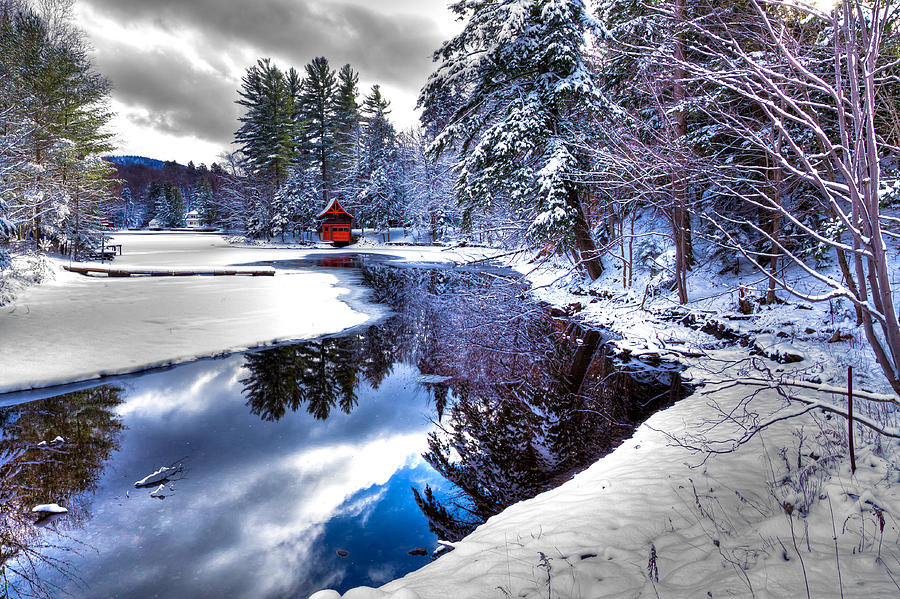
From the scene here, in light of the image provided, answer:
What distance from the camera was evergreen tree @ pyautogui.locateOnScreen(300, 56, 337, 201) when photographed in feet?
158

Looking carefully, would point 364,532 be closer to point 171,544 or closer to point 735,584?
point 171,544

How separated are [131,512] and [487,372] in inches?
244

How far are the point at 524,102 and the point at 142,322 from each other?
1211 cm

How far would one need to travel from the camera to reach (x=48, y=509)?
13.8 ft

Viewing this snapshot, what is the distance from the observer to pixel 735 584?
259cm

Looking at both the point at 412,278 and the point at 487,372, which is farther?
the point at 412,278

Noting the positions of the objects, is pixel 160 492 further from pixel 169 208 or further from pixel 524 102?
pixel 169 208

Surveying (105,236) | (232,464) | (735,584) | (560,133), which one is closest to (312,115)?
(105,236)

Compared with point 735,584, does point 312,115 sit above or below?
above

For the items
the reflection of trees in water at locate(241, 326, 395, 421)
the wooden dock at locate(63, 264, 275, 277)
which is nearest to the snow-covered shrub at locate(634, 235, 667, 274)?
the reflection of trees in water at locate(241, 326, 395, 421)

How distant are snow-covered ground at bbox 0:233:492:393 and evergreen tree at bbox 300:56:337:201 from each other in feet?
113

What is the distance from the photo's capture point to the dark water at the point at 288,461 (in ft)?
12.0

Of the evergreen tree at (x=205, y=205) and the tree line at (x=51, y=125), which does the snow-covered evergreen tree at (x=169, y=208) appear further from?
the tree line at (x=51, y=125)

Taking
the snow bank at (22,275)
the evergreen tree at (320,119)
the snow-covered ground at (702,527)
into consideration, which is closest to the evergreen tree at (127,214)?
the evergreen tree at (320,119)
